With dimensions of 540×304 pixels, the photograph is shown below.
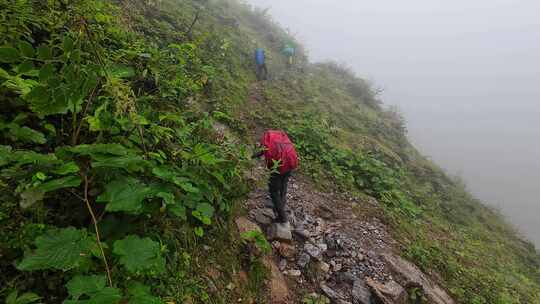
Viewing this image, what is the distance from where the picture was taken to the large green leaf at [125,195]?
5.28 feet

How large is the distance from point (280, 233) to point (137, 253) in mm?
3198

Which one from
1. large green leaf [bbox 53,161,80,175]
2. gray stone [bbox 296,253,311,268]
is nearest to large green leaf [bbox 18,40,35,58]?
large green leaf [bbox 53,161,80,175]

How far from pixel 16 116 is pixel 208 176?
157cm

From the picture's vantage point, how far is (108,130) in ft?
7.50

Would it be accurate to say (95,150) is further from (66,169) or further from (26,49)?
(26,49)

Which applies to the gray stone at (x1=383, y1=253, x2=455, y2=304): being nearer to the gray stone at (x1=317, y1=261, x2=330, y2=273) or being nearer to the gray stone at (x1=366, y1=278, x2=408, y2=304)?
the gray stone at (x1=366, y1=278, x2=408, y2=304)

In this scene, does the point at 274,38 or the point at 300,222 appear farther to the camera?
the point at 274,38

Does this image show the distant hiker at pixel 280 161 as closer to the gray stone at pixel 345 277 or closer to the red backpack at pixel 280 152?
the red backpack at pixel 280 152

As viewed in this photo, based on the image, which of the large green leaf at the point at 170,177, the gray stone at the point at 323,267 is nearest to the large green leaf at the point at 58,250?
the large green leaf at the point at 170,177

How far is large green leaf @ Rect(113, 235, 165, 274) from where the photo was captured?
4.77 ft

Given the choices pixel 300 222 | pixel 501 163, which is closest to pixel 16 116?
pixel 300 222

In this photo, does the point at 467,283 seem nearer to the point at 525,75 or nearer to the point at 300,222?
the point at 300,222

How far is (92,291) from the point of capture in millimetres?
1272

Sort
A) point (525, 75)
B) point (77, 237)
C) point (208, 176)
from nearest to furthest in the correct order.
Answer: point (77, 237) → point (208, 176) → point (525, 75)
